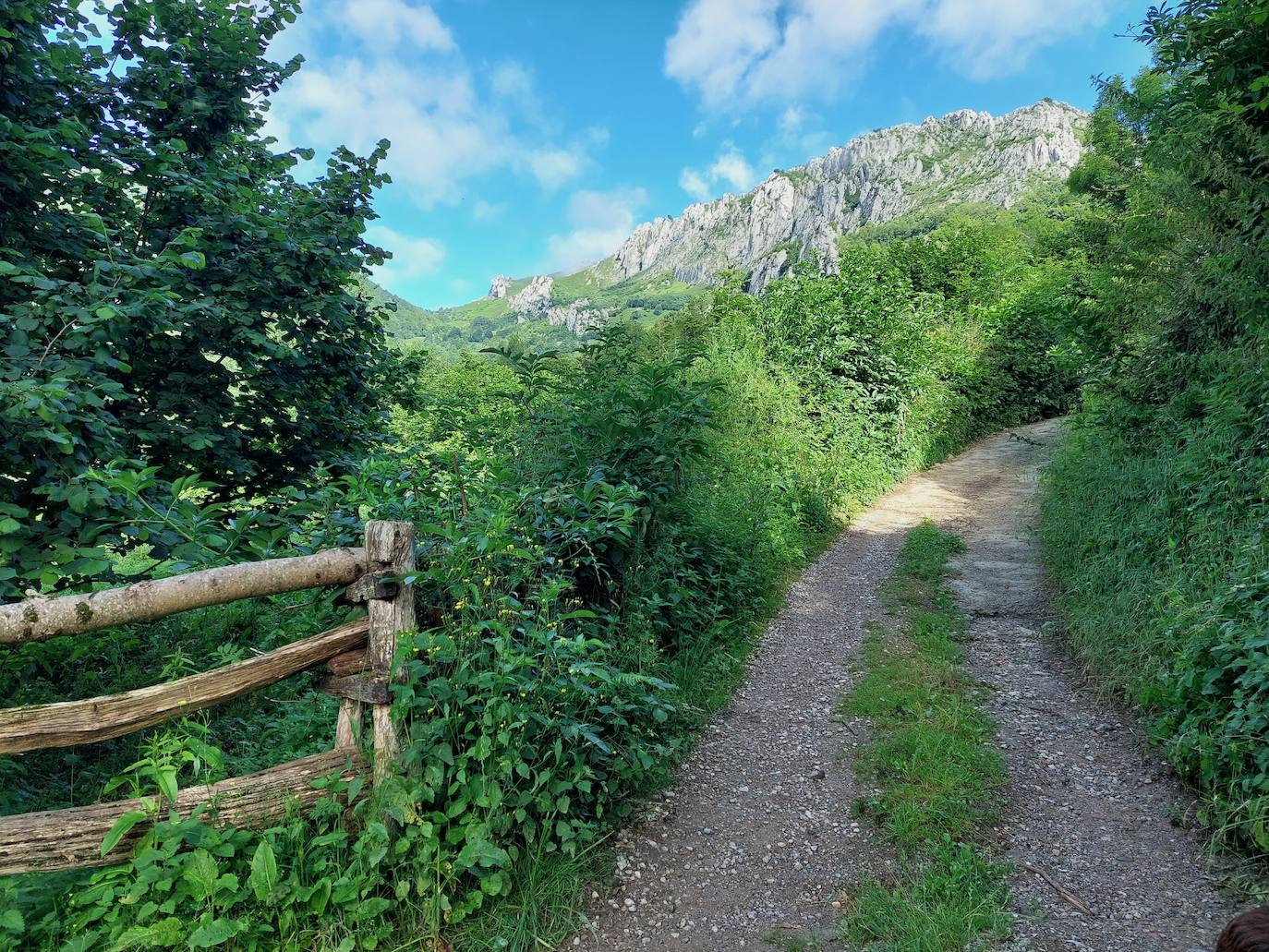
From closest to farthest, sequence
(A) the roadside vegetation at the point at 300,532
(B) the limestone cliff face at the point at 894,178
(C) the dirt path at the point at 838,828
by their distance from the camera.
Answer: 1. (A) the roadside vegetation at the point at 300,532
2. (C) the dirt path at the point at 838,828
3. (B) the limestone cliff face at the point at 894,178

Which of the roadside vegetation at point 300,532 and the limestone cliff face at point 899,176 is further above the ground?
the limestone cliff face at point 899,176

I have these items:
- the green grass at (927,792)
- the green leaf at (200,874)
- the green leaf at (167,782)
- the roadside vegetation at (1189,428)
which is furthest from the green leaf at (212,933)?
the roadside vegetation at (1189,428)

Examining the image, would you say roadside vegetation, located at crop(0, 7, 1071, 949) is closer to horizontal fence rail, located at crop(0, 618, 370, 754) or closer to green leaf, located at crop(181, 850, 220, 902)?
green leaf, located at crop(181, 850, 220, 902)

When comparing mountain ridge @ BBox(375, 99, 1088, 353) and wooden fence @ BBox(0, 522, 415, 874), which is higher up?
mountain ridge @ BBox(375, 99, 1088, 353)

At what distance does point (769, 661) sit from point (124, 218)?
23.6 feet

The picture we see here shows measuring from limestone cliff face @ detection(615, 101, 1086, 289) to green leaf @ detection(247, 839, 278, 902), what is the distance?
9681cm

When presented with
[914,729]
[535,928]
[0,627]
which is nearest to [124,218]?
[0,627]

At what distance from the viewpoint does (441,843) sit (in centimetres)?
306

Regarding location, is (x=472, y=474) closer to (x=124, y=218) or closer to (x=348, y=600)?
(x=348, y=600)

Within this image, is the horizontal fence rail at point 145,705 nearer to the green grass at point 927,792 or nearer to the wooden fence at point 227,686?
the wooden fence at point 227,686

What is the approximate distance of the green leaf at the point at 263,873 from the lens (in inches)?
103

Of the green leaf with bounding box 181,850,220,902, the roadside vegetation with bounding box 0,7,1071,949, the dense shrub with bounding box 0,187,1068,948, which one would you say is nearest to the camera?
the green leaf with bounding box 181,850,220,902

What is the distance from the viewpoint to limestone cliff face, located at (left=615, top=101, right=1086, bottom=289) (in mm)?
115812

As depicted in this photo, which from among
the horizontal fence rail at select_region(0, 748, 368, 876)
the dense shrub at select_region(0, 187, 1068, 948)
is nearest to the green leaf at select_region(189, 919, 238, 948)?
the dense shrub at select_region(0, 187, 1068, 948)
